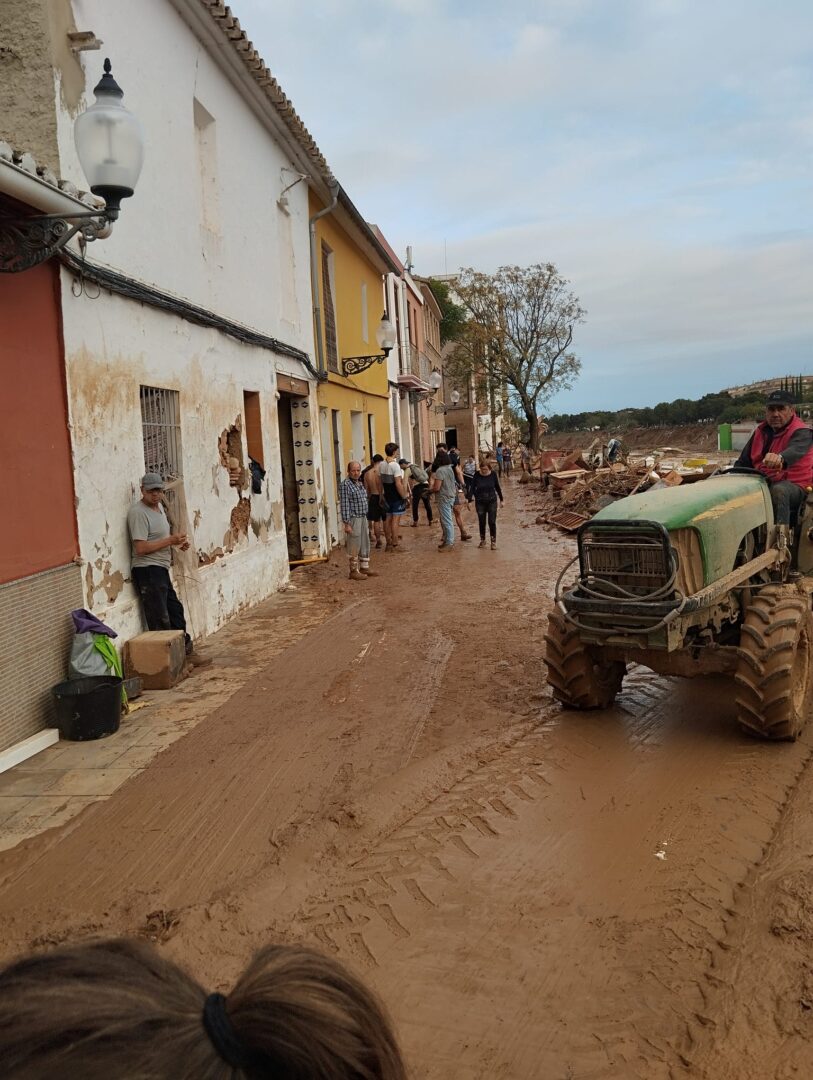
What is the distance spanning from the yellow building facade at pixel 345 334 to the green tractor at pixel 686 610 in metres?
9.38

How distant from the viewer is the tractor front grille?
17.9 ft

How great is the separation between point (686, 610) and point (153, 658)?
4232mm

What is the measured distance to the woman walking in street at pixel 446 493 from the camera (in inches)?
591

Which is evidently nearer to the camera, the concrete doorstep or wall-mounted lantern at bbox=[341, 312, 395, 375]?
the concrete doorstep

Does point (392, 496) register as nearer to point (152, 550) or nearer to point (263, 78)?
point (263, 78)

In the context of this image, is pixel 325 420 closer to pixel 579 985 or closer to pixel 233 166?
pixel 233 166

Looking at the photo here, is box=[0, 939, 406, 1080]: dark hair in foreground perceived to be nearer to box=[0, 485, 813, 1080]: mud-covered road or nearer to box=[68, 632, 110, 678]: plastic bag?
box=[0, 485, 813, 1080]: mud-covered road

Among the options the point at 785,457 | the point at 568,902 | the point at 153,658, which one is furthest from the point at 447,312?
the point at 568,902

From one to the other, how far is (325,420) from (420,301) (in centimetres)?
1888

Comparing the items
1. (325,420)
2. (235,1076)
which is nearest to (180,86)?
(325,420)

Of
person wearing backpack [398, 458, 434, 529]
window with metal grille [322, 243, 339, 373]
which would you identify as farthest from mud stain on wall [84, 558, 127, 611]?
person wearing backpack [398, 458, 434, 529]

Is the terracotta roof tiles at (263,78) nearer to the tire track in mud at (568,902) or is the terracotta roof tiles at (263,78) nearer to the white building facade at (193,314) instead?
the white building facade at (193,314)

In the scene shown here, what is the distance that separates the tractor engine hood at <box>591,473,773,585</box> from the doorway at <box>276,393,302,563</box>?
28.2 feet

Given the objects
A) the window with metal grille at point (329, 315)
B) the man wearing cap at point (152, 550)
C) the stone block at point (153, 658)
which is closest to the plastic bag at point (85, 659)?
the stone block at point (153, 658)
